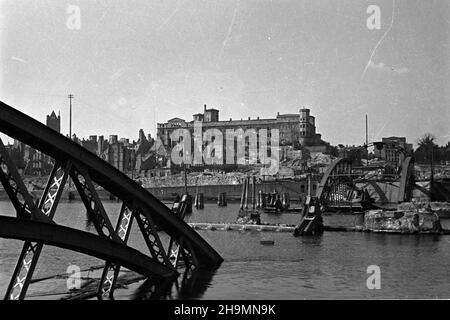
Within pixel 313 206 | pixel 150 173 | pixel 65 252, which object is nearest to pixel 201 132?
pixel 150 173

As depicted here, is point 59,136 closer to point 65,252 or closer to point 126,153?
point 65,252

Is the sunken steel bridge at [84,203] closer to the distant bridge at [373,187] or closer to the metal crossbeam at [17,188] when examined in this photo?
the metal crossbeam at [17,188]

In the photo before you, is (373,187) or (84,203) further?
(373,187)

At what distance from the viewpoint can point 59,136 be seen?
1562 cm

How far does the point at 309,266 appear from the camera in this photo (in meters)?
35.7

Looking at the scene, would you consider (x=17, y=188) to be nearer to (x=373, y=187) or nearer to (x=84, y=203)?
(x=84, y=203)

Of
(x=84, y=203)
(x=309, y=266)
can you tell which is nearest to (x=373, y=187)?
(x=309, y=266)

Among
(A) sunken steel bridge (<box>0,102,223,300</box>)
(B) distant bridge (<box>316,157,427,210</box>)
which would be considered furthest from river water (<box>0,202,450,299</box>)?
(B) distant bridge (<box>316,157,427,210</box>)

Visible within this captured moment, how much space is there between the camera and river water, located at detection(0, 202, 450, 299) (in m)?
25.7

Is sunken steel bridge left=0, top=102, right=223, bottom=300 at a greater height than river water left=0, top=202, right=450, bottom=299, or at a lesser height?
greater

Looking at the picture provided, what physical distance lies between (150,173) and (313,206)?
135907mm

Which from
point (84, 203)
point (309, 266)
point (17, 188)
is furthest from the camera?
point (309, 266)

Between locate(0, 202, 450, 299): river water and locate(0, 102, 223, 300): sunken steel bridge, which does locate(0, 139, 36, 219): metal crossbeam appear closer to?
locate(0, 102, 223, 300): sunken steel bridge
